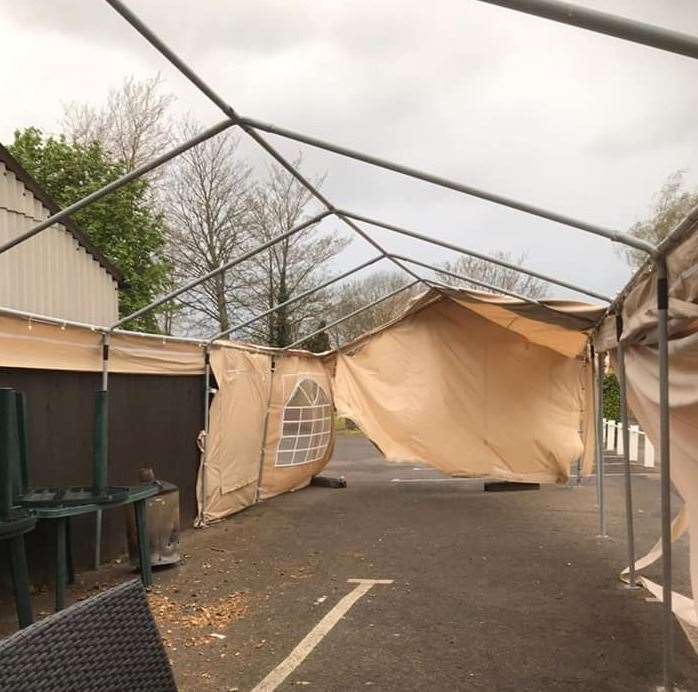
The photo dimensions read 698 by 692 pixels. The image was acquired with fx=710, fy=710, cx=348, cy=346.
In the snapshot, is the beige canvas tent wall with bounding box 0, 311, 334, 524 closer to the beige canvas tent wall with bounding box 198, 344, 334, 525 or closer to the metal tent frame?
the beige canvas tent wall with bounding box 198, 344, 334, 525

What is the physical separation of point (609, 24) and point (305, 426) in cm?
962

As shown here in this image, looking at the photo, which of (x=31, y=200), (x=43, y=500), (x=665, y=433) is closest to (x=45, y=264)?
(x=31, y=200)

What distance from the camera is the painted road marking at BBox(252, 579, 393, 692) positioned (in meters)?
4.05

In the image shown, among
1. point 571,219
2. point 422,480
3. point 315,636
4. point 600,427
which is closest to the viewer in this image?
point 571,219

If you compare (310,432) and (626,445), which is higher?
(626,445)

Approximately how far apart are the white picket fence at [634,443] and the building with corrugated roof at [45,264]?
32.3ft

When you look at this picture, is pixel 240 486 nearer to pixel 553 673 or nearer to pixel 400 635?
pixel 400 635

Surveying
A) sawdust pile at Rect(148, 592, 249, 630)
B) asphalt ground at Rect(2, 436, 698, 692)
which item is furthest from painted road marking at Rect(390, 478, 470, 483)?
sawdust pile at Rect(148, 592, 249, 630)

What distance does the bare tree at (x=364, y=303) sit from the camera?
26.4 meters

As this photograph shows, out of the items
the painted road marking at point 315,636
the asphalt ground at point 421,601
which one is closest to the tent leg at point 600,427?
the asphalt ground at point 421,601

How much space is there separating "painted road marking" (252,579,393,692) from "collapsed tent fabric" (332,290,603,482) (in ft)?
14.4

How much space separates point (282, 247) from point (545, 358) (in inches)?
471

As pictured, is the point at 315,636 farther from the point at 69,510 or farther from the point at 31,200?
the point at 31,200

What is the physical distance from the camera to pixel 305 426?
1122cm
